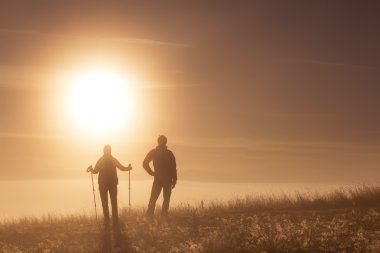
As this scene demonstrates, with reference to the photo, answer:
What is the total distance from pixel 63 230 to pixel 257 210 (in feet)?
23.1

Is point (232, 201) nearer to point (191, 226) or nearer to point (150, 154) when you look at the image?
point (150, 154)

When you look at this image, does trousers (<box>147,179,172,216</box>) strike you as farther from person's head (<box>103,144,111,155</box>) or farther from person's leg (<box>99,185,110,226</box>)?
person's head (<box>103,144,111,155</box>)

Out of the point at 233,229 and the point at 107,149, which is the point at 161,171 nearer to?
the point at 107,149

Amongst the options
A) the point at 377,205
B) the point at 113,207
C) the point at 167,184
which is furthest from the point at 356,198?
the point at 113,207

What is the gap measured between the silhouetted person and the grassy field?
0.78 m

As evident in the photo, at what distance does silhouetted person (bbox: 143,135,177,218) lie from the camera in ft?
71.7

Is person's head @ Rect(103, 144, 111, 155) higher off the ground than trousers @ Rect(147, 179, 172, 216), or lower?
higher

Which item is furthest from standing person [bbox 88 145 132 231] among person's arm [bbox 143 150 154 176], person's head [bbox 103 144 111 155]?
person's arm [bbox 143 150 154 176]

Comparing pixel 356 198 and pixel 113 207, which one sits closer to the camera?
pixel 113 207

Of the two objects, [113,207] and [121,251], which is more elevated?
[113,207]

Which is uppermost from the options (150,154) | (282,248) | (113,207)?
(150,154)

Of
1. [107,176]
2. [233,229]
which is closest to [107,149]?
[107,176]

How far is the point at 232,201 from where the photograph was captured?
26078mm

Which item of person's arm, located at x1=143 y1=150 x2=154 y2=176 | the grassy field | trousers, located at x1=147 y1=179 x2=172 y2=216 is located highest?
person's arm, located at x1=143 y1=150 x2=154 y2=176
